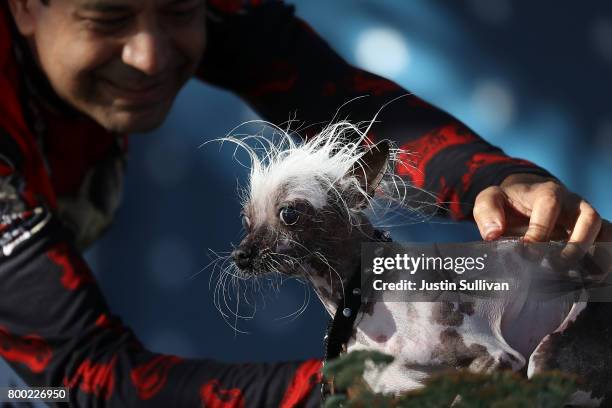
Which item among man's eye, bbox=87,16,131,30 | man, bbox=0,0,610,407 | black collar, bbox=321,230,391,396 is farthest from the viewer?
man's eye, bbox=87,16,131,30

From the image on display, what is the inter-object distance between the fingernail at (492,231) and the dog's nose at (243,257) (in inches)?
6.4

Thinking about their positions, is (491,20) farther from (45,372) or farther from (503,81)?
(45,372)

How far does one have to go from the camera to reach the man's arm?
61 cm

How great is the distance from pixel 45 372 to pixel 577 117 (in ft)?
2.27

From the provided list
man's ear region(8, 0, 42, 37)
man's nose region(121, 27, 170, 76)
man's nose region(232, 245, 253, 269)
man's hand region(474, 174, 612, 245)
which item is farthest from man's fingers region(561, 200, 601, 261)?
man's ear region(8, 0, 42, 37)

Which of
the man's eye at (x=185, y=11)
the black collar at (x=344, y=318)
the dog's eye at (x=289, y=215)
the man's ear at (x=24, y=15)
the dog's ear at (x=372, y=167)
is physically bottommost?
the man's ear at (x=24, y=15)

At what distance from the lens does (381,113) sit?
78 centimetres

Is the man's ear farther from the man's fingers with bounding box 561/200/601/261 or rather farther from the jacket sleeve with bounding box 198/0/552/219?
the man's fingers with bounding box 561/200/601/261

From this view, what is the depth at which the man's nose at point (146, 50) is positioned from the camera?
0.82 metres

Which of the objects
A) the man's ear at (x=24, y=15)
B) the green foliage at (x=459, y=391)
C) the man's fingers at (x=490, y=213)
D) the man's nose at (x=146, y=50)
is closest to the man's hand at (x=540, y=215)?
the man's fingers at (x=490, y=213)

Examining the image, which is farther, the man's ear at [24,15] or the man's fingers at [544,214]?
the man's ear at [24,15]

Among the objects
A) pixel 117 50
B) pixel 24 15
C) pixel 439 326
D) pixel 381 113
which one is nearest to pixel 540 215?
pixel 439 326

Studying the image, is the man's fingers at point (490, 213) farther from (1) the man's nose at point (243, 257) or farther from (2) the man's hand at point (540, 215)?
(1) the man's nose at point (243, 257)

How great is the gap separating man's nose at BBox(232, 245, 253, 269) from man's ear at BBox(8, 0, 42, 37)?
464mm
